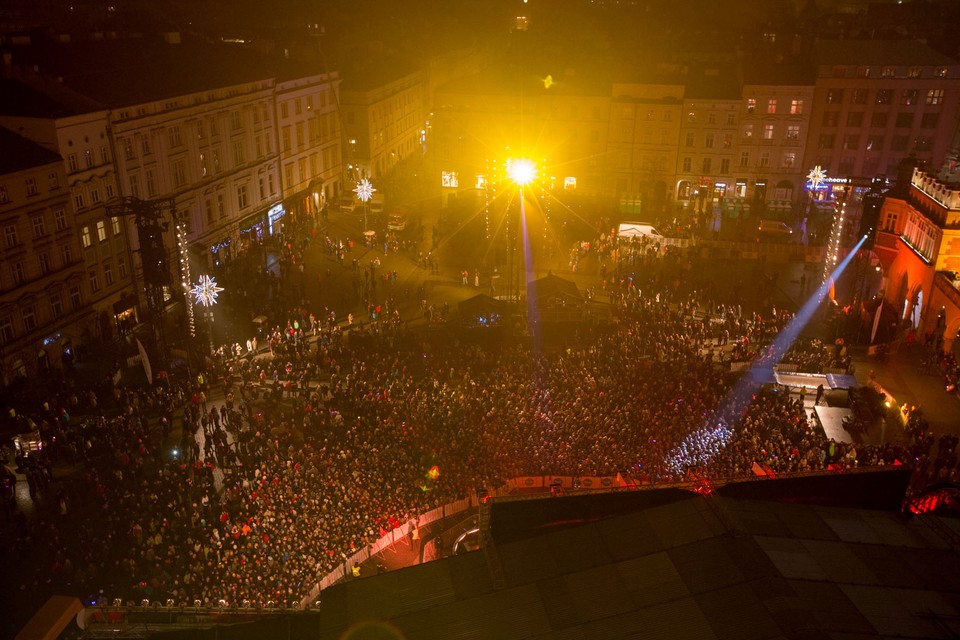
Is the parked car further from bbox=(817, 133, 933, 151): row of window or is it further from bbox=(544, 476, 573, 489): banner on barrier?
bbox=(817, 133, 933, 151): row of window

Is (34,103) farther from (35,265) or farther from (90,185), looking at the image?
(35,265)

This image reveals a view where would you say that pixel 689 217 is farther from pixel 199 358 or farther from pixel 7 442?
pixel 7 442

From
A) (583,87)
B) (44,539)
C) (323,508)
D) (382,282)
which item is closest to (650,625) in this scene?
(323,508)

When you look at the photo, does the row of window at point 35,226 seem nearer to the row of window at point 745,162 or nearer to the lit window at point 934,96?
the row of window at point 745,162

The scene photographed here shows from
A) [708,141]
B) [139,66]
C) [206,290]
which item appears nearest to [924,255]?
[708,141]

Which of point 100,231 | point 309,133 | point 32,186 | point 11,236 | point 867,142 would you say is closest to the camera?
point 11,236

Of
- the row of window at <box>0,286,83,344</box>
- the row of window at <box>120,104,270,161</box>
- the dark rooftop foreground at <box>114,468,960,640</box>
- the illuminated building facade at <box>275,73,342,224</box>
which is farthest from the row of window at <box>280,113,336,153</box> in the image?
the dark rooftop foreground at <box>114,468,960,640</box>
